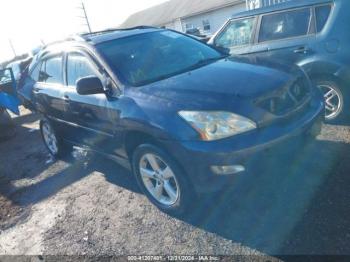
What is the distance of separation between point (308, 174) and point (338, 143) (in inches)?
34.5

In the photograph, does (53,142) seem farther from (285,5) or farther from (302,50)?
(285,5)

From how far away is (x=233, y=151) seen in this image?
2.78 m

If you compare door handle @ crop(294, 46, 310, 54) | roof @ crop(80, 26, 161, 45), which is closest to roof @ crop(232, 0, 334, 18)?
door handle @ crop(294, 46, 310, 54)

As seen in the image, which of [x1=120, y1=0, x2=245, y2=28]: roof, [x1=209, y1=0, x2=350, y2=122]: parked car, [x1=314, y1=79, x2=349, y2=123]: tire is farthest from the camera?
[x1=120, y1=0, x2=245, y2=28]: roof

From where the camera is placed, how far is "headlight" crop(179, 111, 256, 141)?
2.85 m

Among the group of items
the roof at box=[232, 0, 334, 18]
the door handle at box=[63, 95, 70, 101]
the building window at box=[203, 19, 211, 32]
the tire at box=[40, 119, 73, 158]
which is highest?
the roof at box=[232, 0, 334, 18]

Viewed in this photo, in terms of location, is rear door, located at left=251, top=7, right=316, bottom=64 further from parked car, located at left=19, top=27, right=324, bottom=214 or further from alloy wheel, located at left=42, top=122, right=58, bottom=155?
alloy wheel, located at left=42, top=122, right=58, bottom=155

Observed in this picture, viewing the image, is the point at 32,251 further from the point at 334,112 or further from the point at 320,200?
the point at 334,112

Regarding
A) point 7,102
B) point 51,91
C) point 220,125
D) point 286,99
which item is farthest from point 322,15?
point 7,102

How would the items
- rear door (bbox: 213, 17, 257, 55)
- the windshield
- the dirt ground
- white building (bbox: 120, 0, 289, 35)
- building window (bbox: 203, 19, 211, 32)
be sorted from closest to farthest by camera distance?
the dirt ground → the windshield → rear door (bbox: 213, 17, 257, 55) → white building (bbox: 120, 0, 289, 35) → building window (bbox: 203, 19, 211, 32)

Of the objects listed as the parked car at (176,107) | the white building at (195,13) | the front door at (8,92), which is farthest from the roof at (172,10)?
the parked car at (176,107)

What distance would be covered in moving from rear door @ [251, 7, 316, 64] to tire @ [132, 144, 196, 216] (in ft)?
7.83

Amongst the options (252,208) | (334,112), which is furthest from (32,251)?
(334,112)

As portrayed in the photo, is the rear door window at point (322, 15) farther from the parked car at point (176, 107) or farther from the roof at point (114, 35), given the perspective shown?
the roof at point (114, 35)
